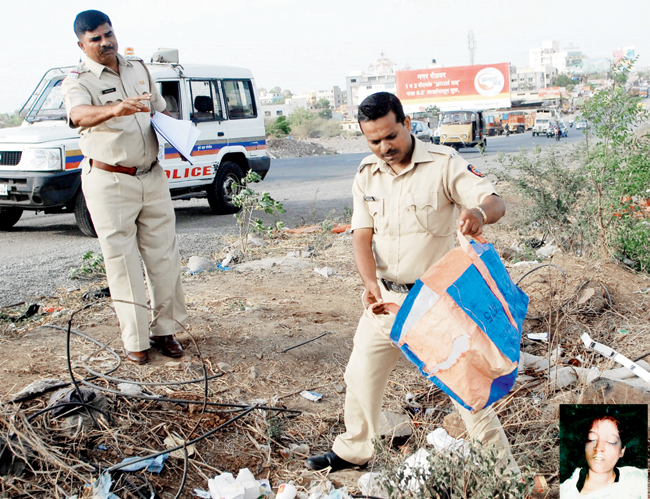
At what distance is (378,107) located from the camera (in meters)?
2.55

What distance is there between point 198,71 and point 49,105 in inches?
83.5

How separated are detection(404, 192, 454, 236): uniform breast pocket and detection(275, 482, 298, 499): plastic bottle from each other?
3.97 feet

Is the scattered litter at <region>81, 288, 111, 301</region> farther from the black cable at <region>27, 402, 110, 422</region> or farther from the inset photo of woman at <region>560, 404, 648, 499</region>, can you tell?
the inset photo of woman at <region>560, 404, 648, 499</region>

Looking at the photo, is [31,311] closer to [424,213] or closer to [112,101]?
[112,101]

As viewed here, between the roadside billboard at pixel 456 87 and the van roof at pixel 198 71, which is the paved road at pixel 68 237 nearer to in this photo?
the van roof at pixel 198 71

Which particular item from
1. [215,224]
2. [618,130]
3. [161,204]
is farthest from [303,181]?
[161,204]

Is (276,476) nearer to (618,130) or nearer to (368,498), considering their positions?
(368,498)

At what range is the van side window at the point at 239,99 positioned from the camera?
10125mm

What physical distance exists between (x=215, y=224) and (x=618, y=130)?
565 cm

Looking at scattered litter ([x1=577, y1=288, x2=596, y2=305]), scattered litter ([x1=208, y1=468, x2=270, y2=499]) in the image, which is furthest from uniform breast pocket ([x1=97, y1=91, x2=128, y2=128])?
scattered litter ([x1=577, y1=288, x2=596, y2=305])

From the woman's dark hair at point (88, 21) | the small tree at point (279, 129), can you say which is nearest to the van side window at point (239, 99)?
the woman's dark hair at point (88, 21)

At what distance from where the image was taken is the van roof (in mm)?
9117

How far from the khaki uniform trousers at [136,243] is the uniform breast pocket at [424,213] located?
181 centimetres

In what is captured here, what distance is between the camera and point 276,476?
3094mm
